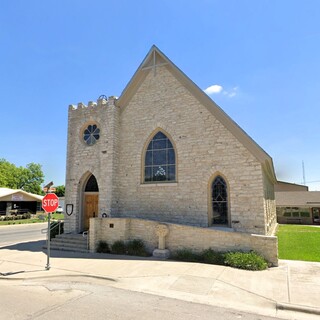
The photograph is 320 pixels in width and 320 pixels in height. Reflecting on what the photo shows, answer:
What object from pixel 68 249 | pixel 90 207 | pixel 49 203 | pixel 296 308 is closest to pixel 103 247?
pixel 68 249

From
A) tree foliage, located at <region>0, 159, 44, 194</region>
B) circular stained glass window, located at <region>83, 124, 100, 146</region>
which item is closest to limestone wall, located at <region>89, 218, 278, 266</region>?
circular stained glass window, located at <region>83, 124, 100, 146</region>

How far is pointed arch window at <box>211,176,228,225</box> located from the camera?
12375 mm

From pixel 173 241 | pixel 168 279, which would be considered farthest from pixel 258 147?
pixel 168 279

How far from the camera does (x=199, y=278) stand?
7906mm

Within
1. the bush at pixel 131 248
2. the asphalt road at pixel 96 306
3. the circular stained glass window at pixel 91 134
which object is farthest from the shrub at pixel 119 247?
the circular stained glass window at pixel 91 134

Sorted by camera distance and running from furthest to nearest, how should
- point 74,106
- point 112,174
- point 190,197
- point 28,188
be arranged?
point 28,188 < point 74,106 < point 112,174 < point 190,197

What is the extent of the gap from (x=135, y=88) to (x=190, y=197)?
24.0 feet

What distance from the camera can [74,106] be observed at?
1650cm

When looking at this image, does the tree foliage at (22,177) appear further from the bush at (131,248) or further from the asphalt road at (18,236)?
the bush at (131,248)

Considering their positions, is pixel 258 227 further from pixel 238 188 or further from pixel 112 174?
pixel 112 174

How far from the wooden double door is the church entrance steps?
4.68 feet

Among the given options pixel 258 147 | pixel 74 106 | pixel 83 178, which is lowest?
pixel 83 178

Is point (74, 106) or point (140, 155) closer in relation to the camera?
point (140, 155)

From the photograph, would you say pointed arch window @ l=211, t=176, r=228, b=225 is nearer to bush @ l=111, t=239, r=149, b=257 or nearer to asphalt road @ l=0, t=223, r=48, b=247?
bush @ l=111, t=239, r=149, b=257
